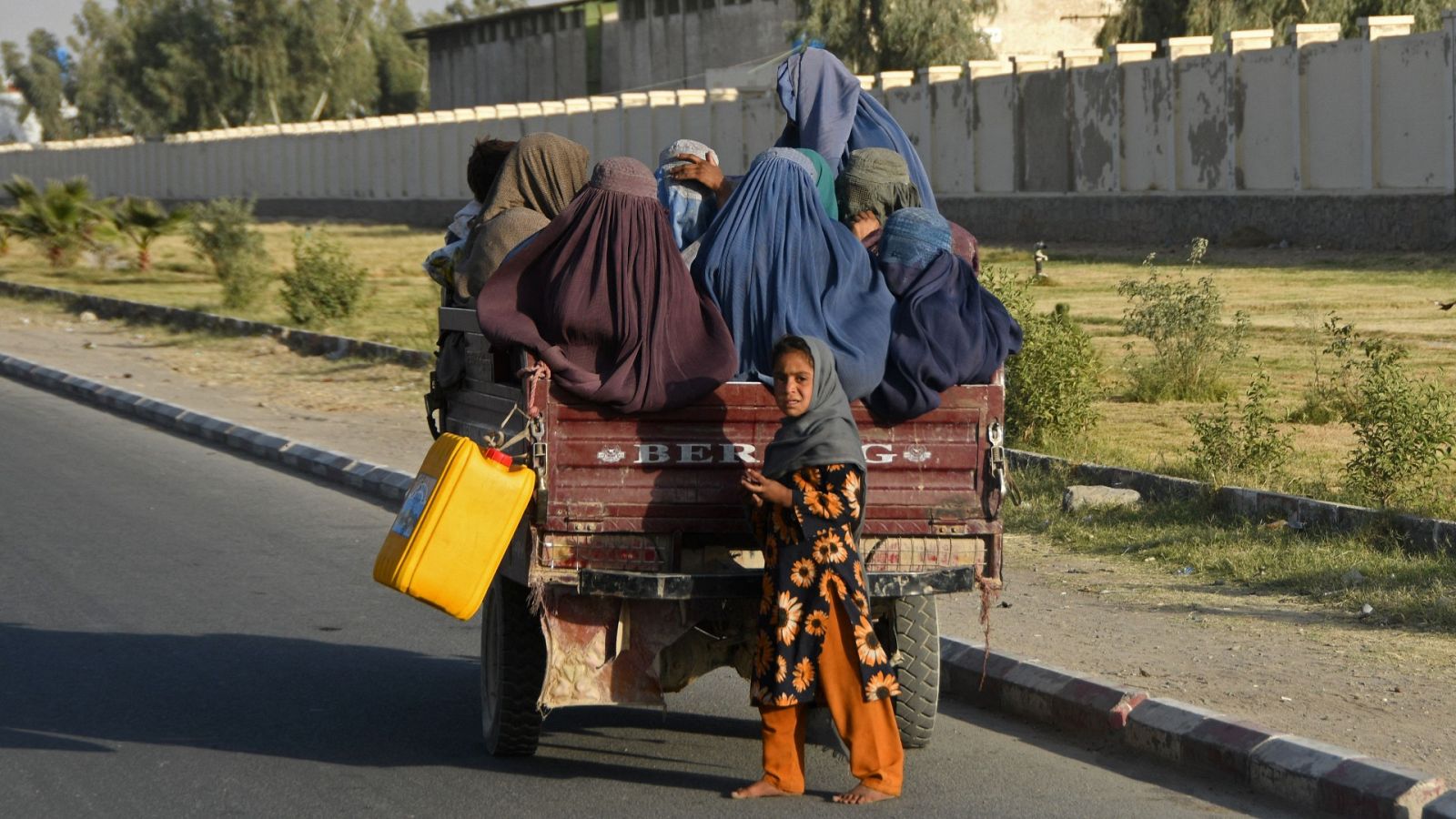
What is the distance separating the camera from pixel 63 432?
49.5ft

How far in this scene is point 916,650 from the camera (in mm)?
5965

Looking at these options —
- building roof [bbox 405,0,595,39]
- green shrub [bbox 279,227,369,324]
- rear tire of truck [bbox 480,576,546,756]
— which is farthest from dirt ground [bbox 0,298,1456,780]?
building roof [bbox 405,0,595,39]

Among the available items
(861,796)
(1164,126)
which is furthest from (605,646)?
(1164,126)

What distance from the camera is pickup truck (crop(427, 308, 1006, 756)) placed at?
5.46 m

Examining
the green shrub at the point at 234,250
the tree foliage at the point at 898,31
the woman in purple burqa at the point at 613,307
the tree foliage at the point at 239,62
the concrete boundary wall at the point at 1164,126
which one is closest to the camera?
the woman in purple burqa at the point at 613,307

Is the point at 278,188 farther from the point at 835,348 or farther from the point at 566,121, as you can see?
the point at 835,348

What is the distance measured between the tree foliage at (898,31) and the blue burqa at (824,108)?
46.3 metres

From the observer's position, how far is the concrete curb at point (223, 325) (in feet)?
63.3

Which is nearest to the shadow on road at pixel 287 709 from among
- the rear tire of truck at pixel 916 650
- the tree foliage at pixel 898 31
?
the rear tire of truck at pixel 916 650

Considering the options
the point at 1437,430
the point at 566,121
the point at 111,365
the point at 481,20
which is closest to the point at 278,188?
the point at 481,20

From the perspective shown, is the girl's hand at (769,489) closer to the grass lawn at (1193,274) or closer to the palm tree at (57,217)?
the grass lawn at (1193,274)

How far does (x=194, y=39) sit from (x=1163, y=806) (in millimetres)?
107540

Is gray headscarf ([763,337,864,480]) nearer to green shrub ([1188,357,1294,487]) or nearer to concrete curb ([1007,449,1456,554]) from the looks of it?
concrete curb ([1007,449,1456,554])

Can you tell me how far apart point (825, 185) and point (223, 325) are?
1833 cm
